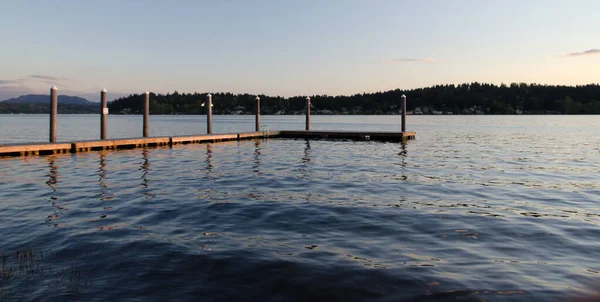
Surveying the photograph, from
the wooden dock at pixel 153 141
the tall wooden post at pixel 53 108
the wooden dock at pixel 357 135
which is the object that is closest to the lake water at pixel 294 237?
the wooden dock at pixel 153 141

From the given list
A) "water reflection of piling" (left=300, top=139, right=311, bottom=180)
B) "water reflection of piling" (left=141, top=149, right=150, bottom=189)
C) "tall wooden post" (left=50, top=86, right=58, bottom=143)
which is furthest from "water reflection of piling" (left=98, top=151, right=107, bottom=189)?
"water reflection of piling" (left=300, top=139, right=311, bottom=180)

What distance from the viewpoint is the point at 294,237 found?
7.28 m

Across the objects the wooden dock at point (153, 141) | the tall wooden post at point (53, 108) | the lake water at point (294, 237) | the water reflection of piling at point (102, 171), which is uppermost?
the tall wooden post at point (53, 108)

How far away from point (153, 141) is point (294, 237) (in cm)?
2043

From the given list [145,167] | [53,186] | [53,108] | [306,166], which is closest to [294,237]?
[53,186]

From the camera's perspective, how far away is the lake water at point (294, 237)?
5168mm

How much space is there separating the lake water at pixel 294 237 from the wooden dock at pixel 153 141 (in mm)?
5609

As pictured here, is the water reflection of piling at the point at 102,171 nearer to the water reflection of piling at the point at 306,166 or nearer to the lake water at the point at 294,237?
the lake water at the point at 294,237

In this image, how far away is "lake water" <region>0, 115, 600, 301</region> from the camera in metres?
5.17

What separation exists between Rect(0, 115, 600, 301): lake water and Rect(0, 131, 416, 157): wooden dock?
5.61 metres

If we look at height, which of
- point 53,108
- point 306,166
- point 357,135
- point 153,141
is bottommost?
point 306,166

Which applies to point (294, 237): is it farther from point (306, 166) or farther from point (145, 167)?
point (145, 167)

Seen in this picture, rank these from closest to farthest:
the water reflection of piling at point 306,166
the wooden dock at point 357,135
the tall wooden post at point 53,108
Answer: the water reflection of piling at point 306,166, the tall wooden post at point 53,108, the wooden dock at point 357,135

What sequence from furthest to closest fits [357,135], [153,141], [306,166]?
[357,135] < [153,141] < [306,166]
